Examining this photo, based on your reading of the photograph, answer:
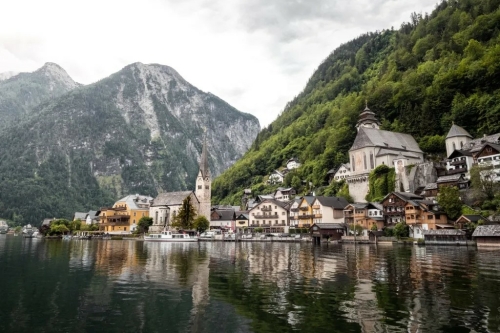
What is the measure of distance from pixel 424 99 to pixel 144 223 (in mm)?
92614

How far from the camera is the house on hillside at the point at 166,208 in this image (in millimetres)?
122250

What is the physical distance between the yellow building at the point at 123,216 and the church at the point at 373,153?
242 feet

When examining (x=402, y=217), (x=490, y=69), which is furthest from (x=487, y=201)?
(x=490, y=69)

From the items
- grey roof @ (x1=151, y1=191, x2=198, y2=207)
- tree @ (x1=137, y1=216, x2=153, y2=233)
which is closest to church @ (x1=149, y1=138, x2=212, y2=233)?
grey roof @ (x1=151, y1=191, x2=198, y2=207)

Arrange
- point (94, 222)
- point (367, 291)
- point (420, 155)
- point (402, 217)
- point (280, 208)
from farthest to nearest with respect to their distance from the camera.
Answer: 1. point (94, 222)
2. point (280, 208)
3. point (420, 155)
4. point (402, 217)
5. point (367, 291)

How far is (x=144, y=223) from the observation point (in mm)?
118750

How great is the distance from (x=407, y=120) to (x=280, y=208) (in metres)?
45.0

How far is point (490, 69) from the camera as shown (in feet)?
309

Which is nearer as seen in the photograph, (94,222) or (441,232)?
(441,232)

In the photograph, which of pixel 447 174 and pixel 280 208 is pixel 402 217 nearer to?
pixel 447 174

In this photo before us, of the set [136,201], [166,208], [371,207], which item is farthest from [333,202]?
[136,201]

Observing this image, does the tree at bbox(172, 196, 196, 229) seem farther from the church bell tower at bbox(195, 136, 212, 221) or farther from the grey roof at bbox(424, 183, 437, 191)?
the grey roof at bbox(424, 183, 437, 191)

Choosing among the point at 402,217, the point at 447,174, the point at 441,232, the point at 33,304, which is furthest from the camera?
the point at 447,174

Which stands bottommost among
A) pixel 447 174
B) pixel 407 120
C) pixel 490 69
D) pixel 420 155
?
pixel 447 174
